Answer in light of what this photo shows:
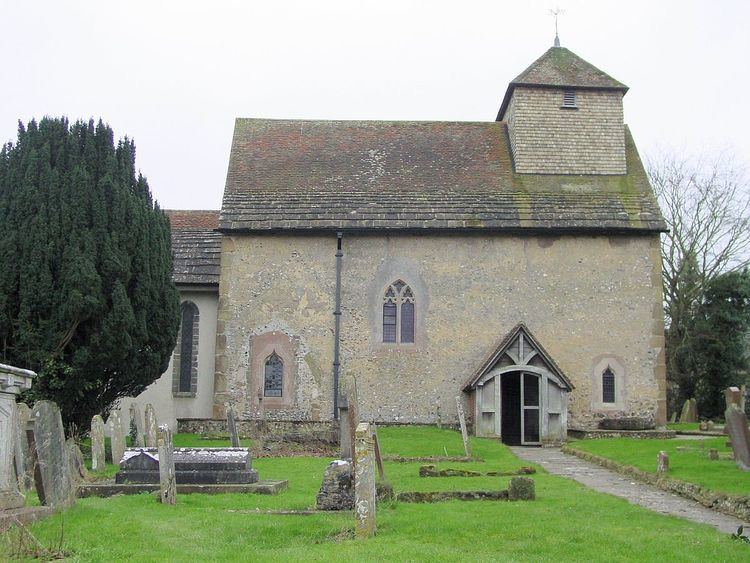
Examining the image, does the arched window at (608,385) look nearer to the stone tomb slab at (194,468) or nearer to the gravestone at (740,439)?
the gravestone at (740,439)

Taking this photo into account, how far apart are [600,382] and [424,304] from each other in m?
5.80

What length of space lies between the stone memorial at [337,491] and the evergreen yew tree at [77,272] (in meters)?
10.2

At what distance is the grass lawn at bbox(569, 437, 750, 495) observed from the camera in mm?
13320

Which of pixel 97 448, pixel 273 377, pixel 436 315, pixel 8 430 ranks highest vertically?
pixel 436 315

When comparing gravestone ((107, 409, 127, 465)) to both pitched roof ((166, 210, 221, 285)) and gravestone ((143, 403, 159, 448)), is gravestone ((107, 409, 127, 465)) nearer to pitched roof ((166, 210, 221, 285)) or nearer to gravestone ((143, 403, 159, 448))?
gravestone ((143, 403, 159, 448))

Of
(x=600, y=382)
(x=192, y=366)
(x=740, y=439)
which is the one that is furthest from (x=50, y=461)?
(x=600, y=382)

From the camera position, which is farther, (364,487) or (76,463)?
(76,463)

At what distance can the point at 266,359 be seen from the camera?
1029 inches

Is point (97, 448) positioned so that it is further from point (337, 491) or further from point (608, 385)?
point (608, 385)

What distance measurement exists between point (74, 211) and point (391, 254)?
9.91 metres

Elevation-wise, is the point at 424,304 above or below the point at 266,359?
above

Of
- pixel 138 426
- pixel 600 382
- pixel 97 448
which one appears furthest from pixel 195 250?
pixel 600 382

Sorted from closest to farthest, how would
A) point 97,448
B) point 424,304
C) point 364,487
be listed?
point 364,487 → point 97,448 → point 424,304

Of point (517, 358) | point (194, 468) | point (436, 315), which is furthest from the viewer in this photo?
point (436, 315)
